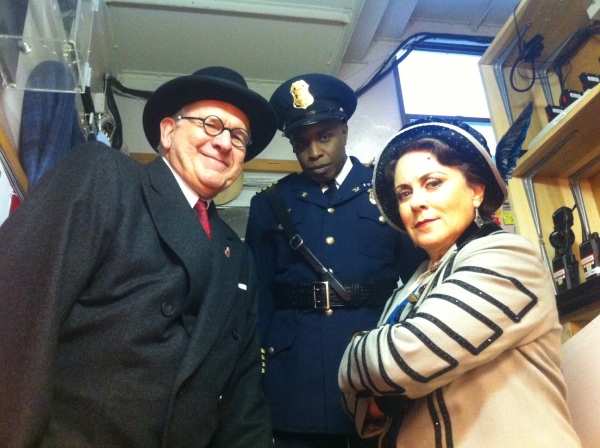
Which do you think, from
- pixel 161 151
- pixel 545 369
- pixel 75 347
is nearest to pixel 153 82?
pixel 161 151

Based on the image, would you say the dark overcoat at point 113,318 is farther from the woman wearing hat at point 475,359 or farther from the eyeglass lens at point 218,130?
the woman wearing hat at point 475,359

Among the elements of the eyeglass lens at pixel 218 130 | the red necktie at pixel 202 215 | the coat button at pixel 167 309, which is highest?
the eyeglass lens at pixel 218 130

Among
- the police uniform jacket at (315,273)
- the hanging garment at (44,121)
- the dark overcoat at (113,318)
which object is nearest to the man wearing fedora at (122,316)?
the dark overcoat at (113,318)

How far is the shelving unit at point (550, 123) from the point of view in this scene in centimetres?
168

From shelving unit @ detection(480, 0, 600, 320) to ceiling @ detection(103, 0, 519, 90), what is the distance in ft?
2.81

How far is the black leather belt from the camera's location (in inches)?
62.1

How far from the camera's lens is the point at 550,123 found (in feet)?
5.65

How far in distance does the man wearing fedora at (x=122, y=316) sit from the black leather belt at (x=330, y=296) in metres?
0.27

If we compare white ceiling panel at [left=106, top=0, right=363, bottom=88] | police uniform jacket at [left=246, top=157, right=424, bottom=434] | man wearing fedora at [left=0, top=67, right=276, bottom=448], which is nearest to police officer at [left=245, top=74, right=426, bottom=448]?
police uniform jacket at [left=246, top=157, right=424, bottom=434]

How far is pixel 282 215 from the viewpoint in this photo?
5.91 ft

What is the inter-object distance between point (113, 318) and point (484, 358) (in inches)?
31.3

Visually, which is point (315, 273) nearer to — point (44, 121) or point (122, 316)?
point (122, 316)

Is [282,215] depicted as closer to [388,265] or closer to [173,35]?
[388,265]

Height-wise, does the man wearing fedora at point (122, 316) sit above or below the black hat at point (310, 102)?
below
